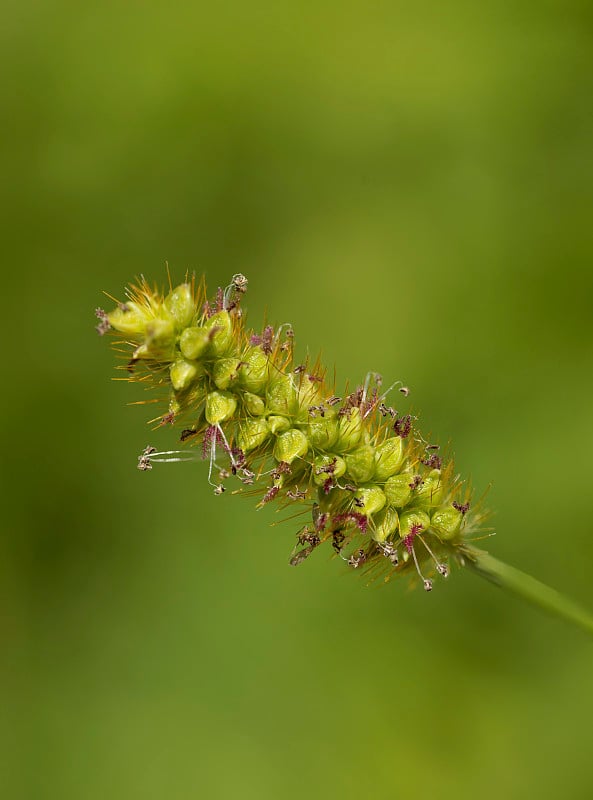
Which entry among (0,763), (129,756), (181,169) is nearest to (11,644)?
(0,763)

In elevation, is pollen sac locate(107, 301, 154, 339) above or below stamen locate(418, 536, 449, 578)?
above

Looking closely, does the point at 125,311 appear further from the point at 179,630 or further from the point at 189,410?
the point at 179,630

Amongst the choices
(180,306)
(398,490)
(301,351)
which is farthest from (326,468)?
(301,351)

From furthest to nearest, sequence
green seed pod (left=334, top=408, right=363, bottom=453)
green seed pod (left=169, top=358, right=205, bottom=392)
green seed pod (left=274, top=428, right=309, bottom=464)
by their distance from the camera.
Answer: green seed pod (left=334, top=408, right=363, bottom=453), green seed pod (left=274, top=428, right=309, bottom=464), green seed pod (left=169, top=358, right=205, bottom=392)

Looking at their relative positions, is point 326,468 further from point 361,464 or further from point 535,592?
point 535,592

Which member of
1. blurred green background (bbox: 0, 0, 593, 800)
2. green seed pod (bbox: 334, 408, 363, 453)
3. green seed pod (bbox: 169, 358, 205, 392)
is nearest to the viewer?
green seed pod (bbox: 169, 358, 205, 392)

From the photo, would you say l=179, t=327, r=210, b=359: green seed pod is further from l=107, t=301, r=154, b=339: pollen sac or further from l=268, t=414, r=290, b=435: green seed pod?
l=268, t=414, r=290, b=435: green seed pod

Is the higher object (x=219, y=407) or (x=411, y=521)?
(x=219, y=407)

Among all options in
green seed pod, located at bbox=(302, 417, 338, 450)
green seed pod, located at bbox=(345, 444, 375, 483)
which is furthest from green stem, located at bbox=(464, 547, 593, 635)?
green seed pod, located at bbox=(302, 417, 338, 450)
